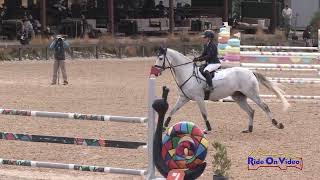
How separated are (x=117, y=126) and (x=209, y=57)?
2.04 metres

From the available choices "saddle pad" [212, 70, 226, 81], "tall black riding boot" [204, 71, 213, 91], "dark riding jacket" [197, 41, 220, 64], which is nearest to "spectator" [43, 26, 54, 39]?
"dark riding jacket" [197, 41, 220, 64]

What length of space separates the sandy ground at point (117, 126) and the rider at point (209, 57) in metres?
1.00

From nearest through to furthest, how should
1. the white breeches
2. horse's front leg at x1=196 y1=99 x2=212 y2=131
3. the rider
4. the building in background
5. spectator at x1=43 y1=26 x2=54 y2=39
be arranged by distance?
horse's front leg at x1=196 y1=99 x2=212 y2=131 < the rider < the white breeches < spectator at x1=43 y1=26 x2=54 y2=39 < the building in background

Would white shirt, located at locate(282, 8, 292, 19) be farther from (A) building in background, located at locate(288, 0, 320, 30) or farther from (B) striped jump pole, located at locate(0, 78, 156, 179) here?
(B) striped jump pole, located at locate(0, 78, 156, 179)

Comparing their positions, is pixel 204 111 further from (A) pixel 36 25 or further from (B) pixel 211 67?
(A) pixel 36 25

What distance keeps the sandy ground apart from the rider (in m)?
1.00

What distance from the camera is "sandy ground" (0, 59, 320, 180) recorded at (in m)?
8.69

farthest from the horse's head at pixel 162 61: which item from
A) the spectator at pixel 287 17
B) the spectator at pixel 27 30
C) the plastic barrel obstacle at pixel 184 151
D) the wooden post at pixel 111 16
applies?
the spectator at pixel 287 17

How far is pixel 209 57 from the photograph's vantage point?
12.2 meters

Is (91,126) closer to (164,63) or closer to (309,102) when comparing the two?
(164,63)

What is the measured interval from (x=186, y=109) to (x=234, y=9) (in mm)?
32164

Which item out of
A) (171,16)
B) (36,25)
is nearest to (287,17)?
(171,16)

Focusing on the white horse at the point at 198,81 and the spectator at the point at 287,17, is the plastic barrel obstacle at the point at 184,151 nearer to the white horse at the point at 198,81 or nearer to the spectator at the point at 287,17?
the white horse at the point at 198,81

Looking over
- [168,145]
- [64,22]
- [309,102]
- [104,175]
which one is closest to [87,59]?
Answer: [64,22]
